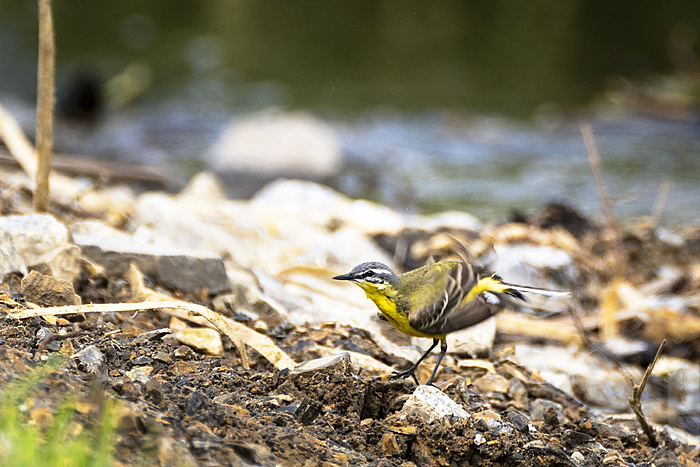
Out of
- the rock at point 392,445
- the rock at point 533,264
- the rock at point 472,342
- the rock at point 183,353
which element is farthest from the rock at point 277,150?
the rock at point 392,445

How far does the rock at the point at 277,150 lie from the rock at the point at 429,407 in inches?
331

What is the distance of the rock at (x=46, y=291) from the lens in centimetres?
260

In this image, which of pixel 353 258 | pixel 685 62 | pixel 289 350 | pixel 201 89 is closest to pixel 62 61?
pixel 201 89

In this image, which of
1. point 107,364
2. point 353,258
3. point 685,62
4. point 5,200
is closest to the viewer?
point 107,364

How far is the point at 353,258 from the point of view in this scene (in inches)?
179

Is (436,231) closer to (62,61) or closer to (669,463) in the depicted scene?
(669,463)

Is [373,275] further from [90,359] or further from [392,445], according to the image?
[90,359]

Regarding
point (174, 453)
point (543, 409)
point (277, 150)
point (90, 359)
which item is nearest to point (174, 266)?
point (90, 359)

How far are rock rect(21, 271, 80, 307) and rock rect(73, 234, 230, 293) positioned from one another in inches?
16.9

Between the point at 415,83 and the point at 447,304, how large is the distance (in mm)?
17164

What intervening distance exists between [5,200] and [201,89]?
1472 cm

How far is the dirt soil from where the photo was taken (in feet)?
5.98

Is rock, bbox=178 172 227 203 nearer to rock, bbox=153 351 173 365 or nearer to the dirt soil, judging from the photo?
the dirt soil

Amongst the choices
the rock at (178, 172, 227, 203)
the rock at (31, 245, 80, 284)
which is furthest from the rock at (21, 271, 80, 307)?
the rock at (178, 172, 227, 203)
